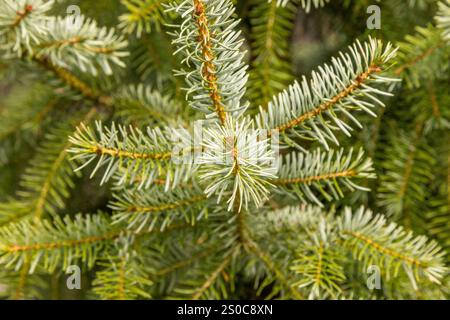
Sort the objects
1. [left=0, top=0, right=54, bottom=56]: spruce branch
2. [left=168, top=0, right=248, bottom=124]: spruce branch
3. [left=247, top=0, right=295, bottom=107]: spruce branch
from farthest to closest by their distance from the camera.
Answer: [left=247, top=0, right=295, bottom=107]: spruce branch → [left=0, top=0, right=54, bottom=56]: spruce branch → [left=168, top=0, right=248, bottom=124]: spruce branch

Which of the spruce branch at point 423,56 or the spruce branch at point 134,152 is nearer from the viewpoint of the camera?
the spruce branch at point 134,152

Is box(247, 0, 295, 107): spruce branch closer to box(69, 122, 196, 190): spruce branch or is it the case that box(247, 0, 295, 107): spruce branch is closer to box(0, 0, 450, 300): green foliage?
box(0, 0, 450, 300): green foliage

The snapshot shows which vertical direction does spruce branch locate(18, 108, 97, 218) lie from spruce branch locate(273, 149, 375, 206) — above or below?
above

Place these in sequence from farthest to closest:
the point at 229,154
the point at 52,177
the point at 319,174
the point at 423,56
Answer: the point at 52,177 < the point at 423,56 < the point at 319,174 < the point at 229,154

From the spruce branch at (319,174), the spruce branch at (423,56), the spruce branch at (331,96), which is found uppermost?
the spruce branch at (423,56)

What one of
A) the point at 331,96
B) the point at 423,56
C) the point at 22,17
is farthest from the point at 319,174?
the point at 22,17

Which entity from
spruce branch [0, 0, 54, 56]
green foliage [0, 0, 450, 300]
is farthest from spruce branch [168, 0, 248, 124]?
spruce branch [0, 0, 54, 56]

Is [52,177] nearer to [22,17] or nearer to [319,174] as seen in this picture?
[22,17]

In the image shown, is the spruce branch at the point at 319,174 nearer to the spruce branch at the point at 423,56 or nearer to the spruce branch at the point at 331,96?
the spruce branch at the point at 331,96

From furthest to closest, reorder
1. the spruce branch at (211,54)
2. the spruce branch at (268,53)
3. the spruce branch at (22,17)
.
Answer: the spruce branch at (268,53) < the spruce branch at (22,17) < the spruce branch at (211,54)

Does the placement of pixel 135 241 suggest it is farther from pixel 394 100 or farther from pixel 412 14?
pixel 412 14

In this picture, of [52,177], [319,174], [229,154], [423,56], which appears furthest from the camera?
[52,177]

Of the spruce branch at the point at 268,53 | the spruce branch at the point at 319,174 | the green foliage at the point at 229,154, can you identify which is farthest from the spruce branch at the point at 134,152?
the spruce branch at the point at 268,53
